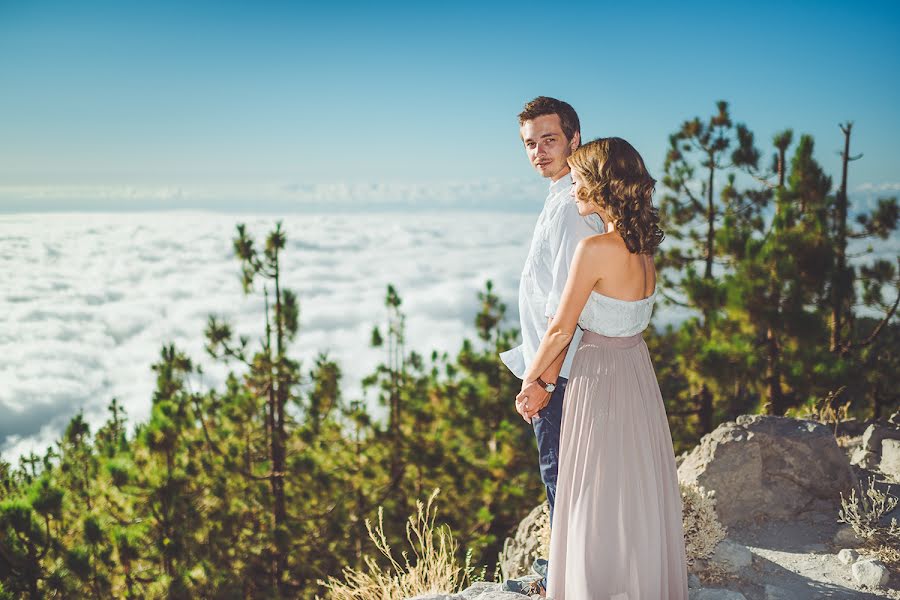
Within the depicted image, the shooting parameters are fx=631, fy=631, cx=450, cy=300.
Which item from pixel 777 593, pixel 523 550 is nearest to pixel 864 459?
pixel 777 593

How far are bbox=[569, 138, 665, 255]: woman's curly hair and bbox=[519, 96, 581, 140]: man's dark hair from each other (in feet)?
1.52

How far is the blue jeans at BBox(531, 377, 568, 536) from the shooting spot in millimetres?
2869

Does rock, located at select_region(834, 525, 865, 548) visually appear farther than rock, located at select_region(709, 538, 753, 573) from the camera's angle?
Yes

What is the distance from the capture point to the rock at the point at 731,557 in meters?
3.83

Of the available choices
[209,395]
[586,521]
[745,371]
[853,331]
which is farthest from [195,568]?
[853,331]

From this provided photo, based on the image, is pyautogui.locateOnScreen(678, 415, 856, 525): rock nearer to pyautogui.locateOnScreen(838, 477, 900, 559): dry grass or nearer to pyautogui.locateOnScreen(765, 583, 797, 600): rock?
pyautogui.locateOnScreen(838, 477, 900, 559): dry grass

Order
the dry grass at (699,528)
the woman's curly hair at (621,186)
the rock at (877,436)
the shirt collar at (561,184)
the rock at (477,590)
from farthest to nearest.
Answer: the rock at (877,436), the dry grass at (699,528), the rock at (477,590), the shirt collar at (561,184), the woman's curly hair at (621,186)

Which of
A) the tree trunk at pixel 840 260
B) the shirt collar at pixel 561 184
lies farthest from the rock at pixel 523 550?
the tree trunk at pixel 840 260

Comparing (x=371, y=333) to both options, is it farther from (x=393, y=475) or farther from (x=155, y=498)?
(x=155, y=498)

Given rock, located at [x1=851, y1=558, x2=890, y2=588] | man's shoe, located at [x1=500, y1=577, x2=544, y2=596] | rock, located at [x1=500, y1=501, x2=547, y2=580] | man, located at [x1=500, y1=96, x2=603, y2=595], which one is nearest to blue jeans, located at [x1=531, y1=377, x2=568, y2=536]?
man, located at [x1=500, y1=96, x2=603, y2=595]

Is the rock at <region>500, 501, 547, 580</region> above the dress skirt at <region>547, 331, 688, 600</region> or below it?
below

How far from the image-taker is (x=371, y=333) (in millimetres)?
15109

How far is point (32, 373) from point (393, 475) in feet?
524

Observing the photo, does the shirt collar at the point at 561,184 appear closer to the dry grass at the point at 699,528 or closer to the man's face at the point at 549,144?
the man's face at the point at 549,144
